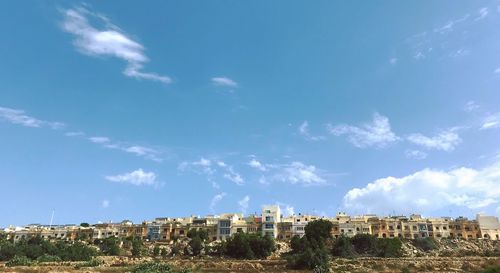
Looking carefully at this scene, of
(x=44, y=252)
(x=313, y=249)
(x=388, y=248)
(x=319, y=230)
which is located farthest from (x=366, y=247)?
(x=44, y=252)

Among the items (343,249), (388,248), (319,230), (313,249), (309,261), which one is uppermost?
(319,230)

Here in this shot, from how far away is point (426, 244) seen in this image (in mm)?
102062

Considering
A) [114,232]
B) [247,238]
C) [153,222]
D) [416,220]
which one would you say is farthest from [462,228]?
[114,232]

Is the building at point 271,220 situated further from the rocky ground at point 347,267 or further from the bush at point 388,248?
the rocky ground at point 347,267

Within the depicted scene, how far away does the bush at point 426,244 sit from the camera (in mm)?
100375

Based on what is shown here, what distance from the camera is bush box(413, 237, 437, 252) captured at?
100375mm

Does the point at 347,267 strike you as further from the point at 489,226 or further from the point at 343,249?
the point at 489,226

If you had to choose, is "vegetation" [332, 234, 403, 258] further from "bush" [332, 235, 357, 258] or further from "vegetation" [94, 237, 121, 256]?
"vegetation" [94, 237, 121, 256]

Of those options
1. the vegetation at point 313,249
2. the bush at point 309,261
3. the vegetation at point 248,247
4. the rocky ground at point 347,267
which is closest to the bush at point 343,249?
the vegetation at point 313,249

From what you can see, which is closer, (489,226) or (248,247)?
(248,247)

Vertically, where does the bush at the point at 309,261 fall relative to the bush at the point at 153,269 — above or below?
above

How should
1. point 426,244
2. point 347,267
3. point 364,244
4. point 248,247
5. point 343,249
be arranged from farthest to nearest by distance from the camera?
point 426,244, point 364,244, point 248,247, point 343,249, point 347,267

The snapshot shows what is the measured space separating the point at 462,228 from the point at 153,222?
274ft

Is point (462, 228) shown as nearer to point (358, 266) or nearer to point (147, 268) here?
point (358, 266)
